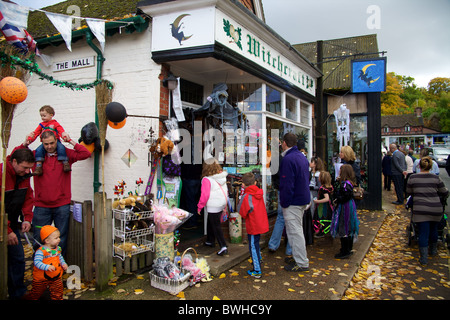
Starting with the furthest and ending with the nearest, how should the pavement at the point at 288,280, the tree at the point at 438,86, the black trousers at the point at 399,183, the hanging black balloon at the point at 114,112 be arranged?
the tree at the point at 438,86 < the black trousers at the point at 399,183 < the hanging black balloon at the point at 114,112 < the pavement at the point at 288,280

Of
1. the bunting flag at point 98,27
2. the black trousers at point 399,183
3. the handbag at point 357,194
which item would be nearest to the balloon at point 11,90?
the bunting flag at point 98,27

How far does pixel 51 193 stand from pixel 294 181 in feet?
11.2

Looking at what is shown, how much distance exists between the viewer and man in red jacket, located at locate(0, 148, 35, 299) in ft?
10.6

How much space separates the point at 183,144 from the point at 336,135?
6493mm

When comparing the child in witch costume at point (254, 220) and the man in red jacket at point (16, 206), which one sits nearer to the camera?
the man in red jacket at point (16, 206)

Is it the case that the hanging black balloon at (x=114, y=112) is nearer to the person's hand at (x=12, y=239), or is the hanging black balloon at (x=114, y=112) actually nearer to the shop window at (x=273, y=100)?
the person's hand at (x=12, y=239)

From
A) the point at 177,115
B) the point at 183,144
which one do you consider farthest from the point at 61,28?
the point at 183,144

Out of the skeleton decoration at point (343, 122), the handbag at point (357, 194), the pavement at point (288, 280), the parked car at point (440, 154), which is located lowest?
the pavement at point (288, 280)

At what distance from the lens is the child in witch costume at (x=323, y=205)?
17.6ft

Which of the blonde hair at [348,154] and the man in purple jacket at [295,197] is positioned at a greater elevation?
the blonde hair at [348,154]

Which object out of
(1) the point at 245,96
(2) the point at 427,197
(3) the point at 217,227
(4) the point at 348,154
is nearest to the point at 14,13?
(1) the point at 245,96

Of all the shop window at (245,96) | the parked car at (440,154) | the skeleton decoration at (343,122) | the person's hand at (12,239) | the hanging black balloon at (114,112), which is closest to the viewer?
the person's hand at (12,239)

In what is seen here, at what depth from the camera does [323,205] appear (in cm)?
547
